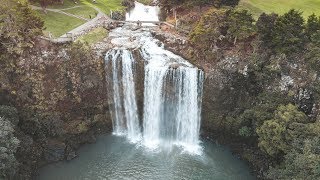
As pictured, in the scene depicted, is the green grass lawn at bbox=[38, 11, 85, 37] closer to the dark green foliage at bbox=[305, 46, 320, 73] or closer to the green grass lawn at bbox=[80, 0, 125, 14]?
the green grass lawn at bbox=[80, 0, 125, 14]

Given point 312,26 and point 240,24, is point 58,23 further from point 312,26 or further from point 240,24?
point 312,26

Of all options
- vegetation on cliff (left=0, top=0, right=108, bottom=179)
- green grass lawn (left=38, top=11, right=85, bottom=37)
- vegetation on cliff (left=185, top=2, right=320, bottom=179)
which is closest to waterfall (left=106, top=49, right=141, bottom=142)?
vegetation on cliff (left=0, top=0, right=108, bottom=179)

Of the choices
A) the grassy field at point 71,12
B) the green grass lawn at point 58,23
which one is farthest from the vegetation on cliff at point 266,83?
the grassy field at point 71,12

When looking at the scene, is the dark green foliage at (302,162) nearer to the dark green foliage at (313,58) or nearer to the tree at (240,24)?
the dark green foliage at (313,58)

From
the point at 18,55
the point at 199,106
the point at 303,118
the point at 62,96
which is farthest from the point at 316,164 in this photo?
the point at 18,55

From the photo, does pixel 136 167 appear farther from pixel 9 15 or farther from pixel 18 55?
pixel 9 15

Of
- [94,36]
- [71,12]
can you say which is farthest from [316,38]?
[71,12]
